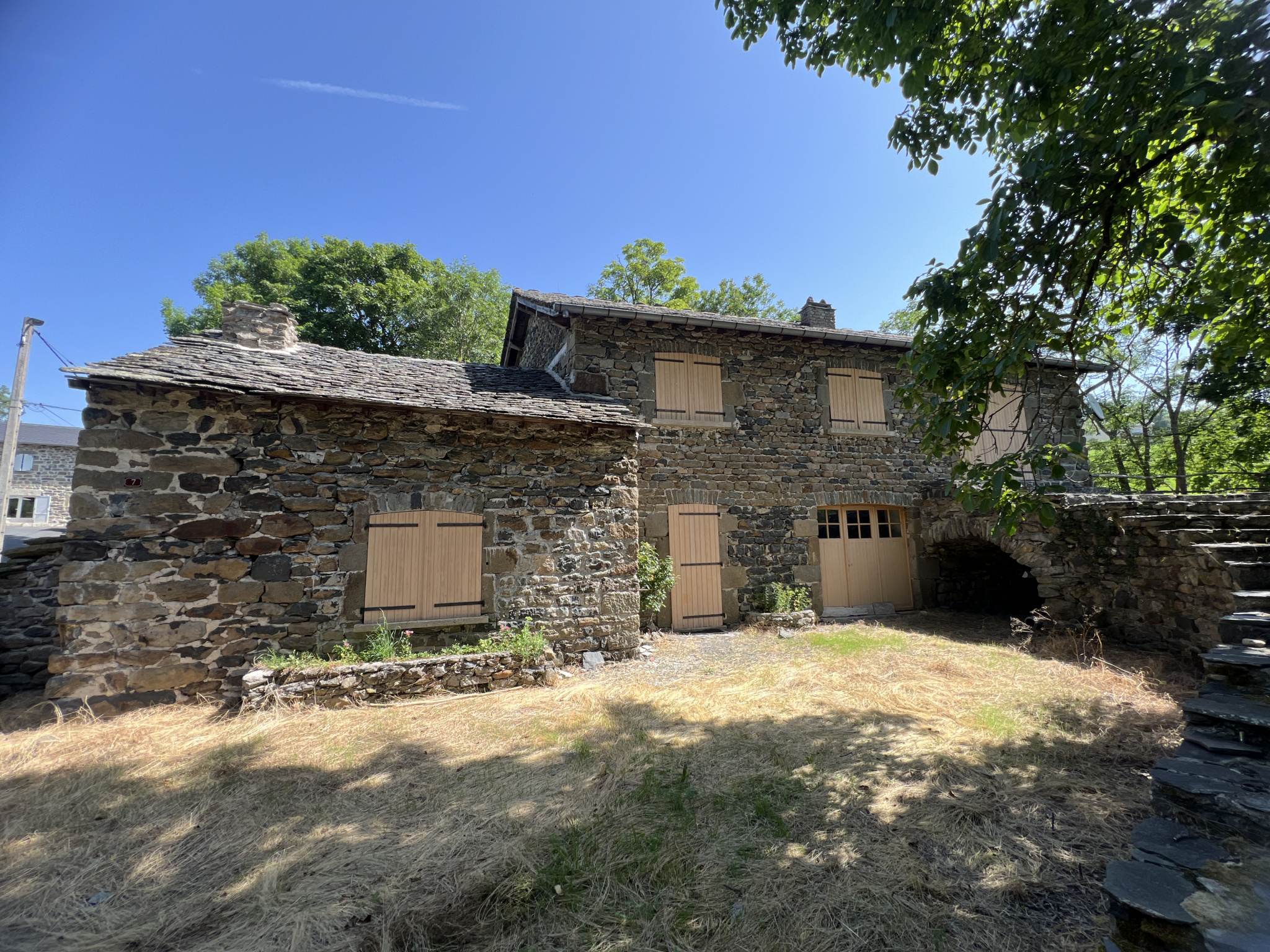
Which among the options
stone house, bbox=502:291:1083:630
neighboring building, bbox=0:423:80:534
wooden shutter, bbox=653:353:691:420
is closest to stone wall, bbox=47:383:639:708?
stone house, bbox=502:291:1083:630

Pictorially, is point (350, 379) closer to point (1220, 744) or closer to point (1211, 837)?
point (1211, 837)

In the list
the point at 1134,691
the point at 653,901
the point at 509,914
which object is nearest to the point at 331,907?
the point at 509,914

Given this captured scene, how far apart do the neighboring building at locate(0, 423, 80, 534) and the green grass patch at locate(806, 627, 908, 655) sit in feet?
82.9

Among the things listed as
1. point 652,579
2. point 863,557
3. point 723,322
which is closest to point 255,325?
→ point 652,579

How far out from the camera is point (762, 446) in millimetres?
9078

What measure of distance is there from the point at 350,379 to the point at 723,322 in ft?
18.9

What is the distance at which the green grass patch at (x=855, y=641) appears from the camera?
684 cm

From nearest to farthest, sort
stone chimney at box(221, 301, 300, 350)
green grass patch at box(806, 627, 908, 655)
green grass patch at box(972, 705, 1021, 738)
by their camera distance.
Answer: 1. green grass patch at box(972, 705, 1021, 738)
2. stone chimney at box(221, 301, 300, 350)
3. green grass patch at box(806, 627, 908, 655)

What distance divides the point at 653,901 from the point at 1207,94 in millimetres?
4408

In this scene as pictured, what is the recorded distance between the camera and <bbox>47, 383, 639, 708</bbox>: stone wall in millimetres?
4742

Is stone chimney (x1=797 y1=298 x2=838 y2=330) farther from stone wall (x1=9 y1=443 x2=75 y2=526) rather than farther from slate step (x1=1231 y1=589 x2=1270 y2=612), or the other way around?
stone wall (x1=9 y1=443 x2=75 y2=526)

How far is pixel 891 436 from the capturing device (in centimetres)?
977

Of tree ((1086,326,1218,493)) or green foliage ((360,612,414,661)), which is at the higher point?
tree ((1086,326,1218,493))

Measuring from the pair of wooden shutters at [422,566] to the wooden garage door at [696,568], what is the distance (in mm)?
3437
